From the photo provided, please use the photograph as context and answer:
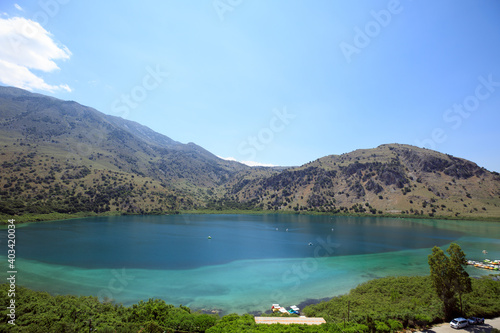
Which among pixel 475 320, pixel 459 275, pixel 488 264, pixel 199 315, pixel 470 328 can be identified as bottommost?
pixel 488 264

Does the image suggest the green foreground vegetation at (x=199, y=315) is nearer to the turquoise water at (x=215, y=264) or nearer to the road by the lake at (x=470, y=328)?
the road by the lake at (x=470, y=328)

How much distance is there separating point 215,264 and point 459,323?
46.5 m

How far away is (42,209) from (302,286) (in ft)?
466

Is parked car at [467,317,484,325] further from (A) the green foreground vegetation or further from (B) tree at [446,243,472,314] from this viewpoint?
(A) the green foreground vegetation

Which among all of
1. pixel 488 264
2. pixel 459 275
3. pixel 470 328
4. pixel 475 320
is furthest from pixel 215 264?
pixel 488 264

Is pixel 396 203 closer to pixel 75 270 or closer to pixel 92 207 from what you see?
pixel 75 270

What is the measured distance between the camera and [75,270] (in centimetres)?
4931

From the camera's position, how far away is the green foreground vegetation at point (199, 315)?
20.0 metres

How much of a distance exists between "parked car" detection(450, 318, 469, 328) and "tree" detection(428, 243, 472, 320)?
250 centimetres

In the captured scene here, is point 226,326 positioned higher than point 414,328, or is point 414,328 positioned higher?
point 226,326

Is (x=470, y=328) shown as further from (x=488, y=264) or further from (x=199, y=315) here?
(x=488, y=264)

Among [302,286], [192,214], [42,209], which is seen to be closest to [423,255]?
[302,286]

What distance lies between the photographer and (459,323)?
2377 centimetres

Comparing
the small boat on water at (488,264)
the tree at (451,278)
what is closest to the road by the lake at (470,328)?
the tree at (451,278)
